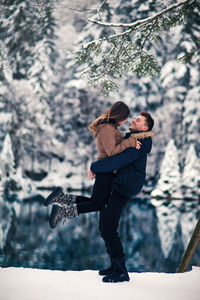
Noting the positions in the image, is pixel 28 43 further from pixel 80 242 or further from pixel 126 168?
pixel 126 168

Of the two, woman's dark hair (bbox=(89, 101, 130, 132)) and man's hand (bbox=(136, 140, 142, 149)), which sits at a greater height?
woman's dark hair (bbox=(89, 101, 130, 132))

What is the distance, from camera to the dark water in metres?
10.9

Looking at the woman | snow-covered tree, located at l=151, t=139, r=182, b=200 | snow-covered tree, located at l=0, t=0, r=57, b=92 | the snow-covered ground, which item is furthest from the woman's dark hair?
snow-covered tree, located at l=151, t=139, r=182, b=200

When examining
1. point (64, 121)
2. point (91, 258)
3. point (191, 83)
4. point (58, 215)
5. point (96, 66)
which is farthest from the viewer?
point (64, 121)

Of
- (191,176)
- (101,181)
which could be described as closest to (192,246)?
(101,181)

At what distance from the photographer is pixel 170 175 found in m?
28.1

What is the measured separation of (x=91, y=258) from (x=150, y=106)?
2110cm

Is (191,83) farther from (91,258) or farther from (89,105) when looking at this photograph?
(91,258)

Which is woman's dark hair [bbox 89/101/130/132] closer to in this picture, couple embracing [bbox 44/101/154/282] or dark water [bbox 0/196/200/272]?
couple embracing [bbox 44/101/154/282]

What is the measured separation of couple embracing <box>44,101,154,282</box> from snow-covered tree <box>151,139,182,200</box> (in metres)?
23.2

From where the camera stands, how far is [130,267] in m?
10.7

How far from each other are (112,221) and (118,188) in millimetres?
386

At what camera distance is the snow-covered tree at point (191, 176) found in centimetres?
2825

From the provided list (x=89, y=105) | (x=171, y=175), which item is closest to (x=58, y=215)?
(x=171, y=175)
